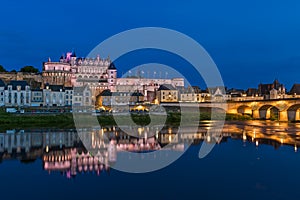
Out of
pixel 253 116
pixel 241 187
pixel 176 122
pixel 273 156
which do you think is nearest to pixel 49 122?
pixel 176 122

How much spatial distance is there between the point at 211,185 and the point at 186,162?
5.00 m

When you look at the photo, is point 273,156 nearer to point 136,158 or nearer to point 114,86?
point 136,158

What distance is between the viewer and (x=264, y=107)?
62625 millimetres

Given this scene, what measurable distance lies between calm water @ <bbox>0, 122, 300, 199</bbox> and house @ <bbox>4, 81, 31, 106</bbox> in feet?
127

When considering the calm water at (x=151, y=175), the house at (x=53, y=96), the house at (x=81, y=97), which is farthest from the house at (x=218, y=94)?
the calm water at (x=151, y=175)

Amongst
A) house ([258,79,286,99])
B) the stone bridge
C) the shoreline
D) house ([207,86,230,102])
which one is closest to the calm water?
the shoreline

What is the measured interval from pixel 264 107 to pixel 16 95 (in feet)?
167

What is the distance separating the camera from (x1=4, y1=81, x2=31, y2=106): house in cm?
5902

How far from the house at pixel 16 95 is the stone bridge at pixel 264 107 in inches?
1293

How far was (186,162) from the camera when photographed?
1845 centimetres

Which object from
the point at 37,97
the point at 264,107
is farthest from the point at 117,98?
the point at 264,107

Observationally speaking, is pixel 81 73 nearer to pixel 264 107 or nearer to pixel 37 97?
pixel 37 97

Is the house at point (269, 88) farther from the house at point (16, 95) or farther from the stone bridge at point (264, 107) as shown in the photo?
the house at point (16, 95)

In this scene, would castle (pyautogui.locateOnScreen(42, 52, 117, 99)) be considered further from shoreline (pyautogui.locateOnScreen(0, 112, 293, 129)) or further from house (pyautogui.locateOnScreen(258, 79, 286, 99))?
house (pyautogui.locateOnScreen(258, 79, 286, 99))
